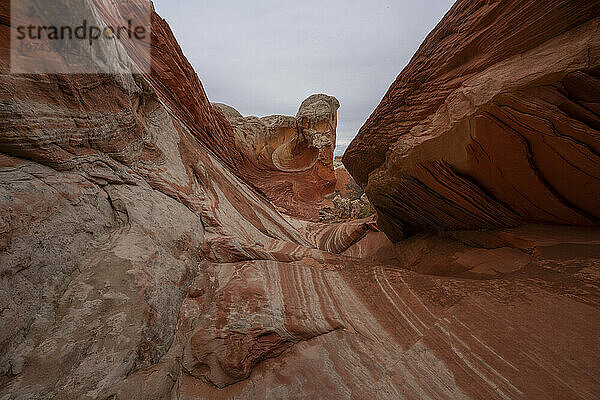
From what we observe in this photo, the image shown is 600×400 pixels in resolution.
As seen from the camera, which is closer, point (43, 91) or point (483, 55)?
point (43, 91)

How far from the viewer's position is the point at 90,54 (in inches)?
97.8

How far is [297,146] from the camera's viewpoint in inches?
730

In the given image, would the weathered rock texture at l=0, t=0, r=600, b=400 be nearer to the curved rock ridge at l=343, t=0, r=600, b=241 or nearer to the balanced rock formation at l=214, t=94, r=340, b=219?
the curved rock ridge at l=343, t=0, r=600, b=241

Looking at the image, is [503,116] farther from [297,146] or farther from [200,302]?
[297,146]

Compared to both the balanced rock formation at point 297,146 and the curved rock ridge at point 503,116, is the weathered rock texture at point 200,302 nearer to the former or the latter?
the curved rock ridge at point 503,116

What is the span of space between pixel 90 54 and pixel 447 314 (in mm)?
4922

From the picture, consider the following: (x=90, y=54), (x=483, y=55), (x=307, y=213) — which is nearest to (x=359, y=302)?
(x=483, y=55)

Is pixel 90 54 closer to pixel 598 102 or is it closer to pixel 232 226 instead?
pixel 232 226

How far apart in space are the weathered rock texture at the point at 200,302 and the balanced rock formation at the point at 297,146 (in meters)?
13.8

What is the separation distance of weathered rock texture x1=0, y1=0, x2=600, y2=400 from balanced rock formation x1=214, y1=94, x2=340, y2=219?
13833mm

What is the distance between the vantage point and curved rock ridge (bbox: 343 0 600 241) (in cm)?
196

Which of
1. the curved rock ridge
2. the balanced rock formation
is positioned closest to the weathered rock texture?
the curved rock ridge

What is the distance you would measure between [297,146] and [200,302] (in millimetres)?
17254

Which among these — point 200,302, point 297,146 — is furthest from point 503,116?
point 297,146
